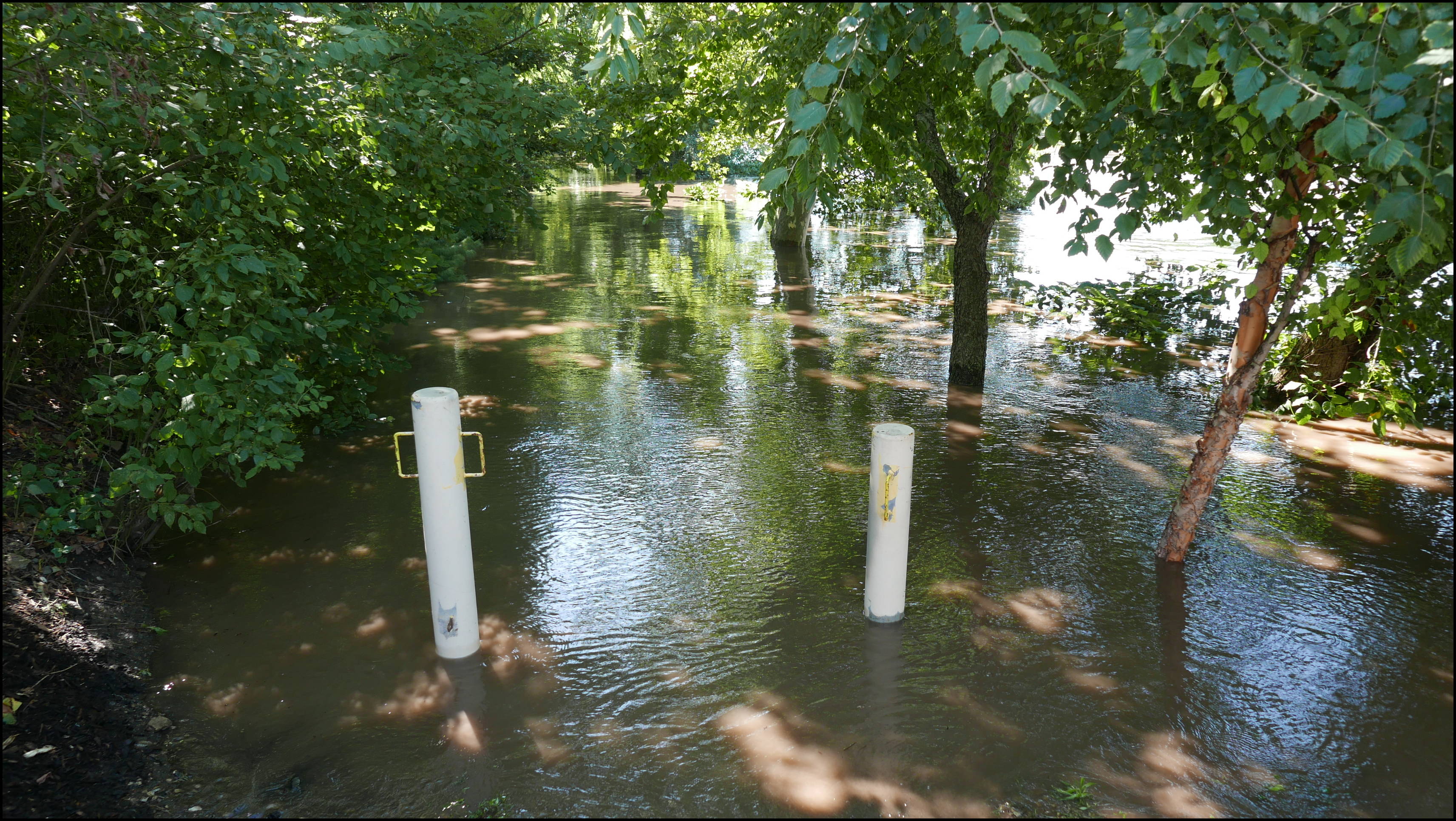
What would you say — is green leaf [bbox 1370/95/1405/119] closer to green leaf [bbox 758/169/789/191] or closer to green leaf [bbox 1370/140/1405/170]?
green leaf [bbox 1370/140/1405/170]

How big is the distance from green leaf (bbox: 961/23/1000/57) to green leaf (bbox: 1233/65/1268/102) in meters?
0.81

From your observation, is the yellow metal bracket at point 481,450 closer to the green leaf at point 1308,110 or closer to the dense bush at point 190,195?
the dense bush at point 190,195

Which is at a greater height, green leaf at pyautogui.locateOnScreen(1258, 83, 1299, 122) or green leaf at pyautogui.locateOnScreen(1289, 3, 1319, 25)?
green leaf at pyautogui.locateOnScreen(1289, 3, 1319, 25)

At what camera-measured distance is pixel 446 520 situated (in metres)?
4.26

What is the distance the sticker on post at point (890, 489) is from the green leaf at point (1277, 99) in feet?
7.09

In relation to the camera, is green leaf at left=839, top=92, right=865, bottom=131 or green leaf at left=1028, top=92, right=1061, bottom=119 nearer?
green leaf at left=1028, top=92, right=1061, bottom=119

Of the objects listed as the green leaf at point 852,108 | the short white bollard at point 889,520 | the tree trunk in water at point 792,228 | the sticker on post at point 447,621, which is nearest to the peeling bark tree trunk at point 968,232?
the short white bollard at point 889,520

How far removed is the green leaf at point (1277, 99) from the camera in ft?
9.48

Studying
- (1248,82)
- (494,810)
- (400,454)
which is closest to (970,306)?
(400,454)

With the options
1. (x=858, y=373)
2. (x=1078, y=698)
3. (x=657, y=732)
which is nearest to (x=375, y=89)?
(x=657, y=732)

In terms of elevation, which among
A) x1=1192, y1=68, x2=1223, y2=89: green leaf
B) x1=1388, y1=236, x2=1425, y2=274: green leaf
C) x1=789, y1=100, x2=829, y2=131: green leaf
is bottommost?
x1=1388, y1=236, x2=1425, y2=274: green leaf

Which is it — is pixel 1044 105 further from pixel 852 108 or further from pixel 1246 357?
pixel 1246 357

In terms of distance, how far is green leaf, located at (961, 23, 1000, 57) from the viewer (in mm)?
3027

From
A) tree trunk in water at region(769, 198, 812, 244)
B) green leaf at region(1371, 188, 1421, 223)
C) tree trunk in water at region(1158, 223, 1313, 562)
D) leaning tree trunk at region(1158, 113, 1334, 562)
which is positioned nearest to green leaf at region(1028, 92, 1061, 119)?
green leaf at region(1371, 188, 1421, 223)
